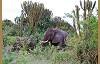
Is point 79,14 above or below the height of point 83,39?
above

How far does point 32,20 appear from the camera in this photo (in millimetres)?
2811

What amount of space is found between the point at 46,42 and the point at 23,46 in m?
0.24

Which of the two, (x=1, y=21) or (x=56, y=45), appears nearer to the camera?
(x=1, y=21)

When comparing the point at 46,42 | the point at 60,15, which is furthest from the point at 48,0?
the point at 46,42

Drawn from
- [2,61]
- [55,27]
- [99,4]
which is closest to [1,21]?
[2,61]

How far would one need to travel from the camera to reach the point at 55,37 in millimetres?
2869

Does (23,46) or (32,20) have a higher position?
(32,20)

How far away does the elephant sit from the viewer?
2828 mm

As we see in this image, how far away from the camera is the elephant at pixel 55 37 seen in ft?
9.28

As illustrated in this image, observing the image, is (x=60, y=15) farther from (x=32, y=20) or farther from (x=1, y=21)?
(x=1, y=21)

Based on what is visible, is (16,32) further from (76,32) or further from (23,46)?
(76,32)

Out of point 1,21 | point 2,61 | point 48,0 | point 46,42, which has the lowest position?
point 2,61

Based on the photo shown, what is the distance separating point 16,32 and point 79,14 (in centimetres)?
67

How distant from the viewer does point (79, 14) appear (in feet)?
9.27
